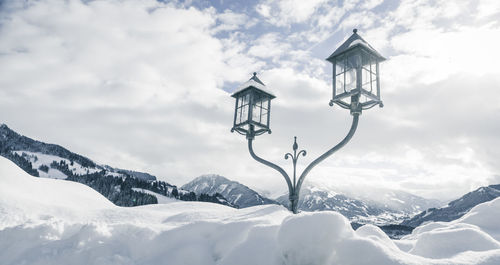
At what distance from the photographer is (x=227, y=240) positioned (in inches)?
232

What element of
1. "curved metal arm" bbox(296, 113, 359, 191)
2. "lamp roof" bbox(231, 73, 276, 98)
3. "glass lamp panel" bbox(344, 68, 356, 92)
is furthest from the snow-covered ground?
"lamp roof" bbox(231, 73, 276, 98)

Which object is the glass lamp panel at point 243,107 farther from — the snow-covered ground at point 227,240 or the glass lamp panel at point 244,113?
the snow-covered ground at point 227,240

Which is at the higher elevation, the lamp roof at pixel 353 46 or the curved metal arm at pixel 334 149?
→ the lamp roof at pixel 353 46

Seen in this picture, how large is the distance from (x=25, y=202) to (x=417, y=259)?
28.6 ft

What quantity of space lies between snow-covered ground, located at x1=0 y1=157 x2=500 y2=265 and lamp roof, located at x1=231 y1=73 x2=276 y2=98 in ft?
14.8

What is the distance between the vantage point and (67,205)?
9555mm

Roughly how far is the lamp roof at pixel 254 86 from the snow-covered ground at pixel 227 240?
4509mm

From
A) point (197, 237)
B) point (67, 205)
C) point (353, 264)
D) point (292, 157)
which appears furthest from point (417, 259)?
point (67, 205)

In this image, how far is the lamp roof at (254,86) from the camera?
453 inches

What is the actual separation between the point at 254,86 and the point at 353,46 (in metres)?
3.43

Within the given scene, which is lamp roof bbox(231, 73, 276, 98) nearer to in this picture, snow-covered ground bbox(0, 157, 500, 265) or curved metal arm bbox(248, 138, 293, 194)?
curved metal arm bbox(248, 138, 293, 194)

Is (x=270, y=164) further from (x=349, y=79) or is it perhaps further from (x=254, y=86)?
(x=349, y=79)

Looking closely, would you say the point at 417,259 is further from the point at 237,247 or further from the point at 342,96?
the point at 342,96

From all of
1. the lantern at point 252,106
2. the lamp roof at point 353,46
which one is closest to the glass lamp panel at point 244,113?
the lantern at point 252,106
